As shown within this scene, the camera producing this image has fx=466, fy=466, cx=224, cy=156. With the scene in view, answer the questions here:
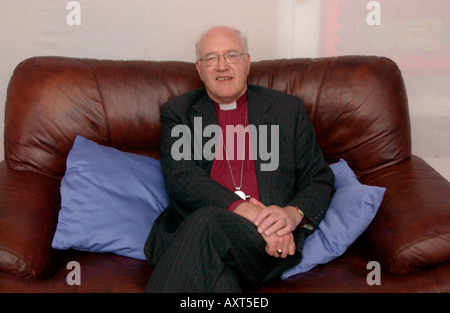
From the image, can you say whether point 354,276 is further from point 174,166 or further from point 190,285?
point 174,166

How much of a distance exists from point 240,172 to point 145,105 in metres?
0.54

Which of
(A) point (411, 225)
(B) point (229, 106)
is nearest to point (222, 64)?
(B) point (229, 106)

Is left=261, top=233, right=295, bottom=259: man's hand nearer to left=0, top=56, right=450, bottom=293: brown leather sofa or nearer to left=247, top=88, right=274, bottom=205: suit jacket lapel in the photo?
left=0, top=56, right=450, bottom=293: brown leather sofa

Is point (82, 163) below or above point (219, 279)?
above

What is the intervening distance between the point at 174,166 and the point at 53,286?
645 mm

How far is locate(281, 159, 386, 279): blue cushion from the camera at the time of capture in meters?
1.66

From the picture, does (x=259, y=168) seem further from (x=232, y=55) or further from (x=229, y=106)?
(x=232, y=55)

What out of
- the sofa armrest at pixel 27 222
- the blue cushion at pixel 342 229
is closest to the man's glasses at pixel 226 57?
the blue cushion at pixel 342 229

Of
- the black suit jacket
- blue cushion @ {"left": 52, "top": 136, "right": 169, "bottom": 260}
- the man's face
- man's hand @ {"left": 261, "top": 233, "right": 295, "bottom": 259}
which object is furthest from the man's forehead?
man's hand @ {"left": 261, "top": 233, "right": 295, "bottom": 259}

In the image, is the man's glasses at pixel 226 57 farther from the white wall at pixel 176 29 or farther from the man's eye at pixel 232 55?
the white wall at pixel 176 29

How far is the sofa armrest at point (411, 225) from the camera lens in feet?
4.99

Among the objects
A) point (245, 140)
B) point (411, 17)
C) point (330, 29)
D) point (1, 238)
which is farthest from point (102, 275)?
point (411, 17)

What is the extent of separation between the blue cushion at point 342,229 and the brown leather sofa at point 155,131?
0.04 m

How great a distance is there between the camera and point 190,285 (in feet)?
4.65
